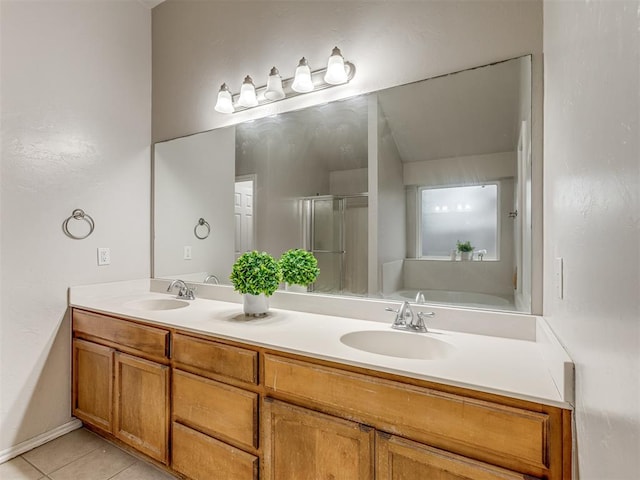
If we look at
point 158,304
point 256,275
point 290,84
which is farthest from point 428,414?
point 158,304

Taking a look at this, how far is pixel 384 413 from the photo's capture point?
3.57 ft

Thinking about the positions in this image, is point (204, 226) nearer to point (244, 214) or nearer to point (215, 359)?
point (244, 214)

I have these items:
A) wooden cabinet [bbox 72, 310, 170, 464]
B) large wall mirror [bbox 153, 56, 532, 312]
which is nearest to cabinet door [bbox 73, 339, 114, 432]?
wooden cabinet [bbox 72, 310, 170, 464]

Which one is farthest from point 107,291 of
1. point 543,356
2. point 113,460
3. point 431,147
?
point 543,356

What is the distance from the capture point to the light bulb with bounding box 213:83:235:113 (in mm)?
2125

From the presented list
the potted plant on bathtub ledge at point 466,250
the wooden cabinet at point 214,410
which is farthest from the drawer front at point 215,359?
the potted plant on bathtub ledge at point 466,250

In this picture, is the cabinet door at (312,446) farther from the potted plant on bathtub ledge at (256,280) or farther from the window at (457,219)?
the window at (457,219)

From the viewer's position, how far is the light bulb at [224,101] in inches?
83.7

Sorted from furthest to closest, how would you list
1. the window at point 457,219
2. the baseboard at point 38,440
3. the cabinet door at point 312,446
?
the baseboard at point 38,440 < the window at point 457,219 < the cabinet door at point 312,446

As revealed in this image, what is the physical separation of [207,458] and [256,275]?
0.80m

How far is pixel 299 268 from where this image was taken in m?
1.79

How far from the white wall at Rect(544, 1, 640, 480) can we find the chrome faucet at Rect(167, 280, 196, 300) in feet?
6.47

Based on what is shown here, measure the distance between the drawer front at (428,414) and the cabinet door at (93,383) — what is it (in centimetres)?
123

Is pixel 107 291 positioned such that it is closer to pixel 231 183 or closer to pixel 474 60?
pixel 231 183
